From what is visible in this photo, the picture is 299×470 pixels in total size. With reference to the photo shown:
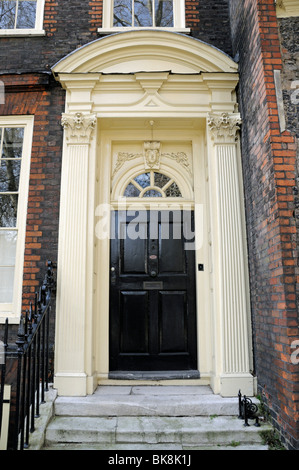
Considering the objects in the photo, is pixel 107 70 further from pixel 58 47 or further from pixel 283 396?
pixel 283 396

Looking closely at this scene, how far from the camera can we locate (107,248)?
4699 millimetres

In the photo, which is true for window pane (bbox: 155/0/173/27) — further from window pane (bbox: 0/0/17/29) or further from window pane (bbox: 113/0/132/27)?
window pane (bbox: 0/0/17/29)

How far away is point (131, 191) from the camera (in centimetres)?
490

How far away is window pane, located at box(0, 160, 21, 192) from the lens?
4.74 metres

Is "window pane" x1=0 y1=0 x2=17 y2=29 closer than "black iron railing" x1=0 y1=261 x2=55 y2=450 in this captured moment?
No

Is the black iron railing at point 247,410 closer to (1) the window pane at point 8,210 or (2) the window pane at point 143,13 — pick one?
(1) the window pane at point 8,210

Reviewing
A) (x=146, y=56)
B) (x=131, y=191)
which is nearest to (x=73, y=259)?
(x=131, y=191)

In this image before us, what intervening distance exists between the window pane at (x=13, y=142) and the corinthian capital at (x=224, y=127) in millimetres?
2481

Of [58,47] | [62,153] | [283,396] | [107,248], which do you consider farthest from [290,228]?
[58,47]

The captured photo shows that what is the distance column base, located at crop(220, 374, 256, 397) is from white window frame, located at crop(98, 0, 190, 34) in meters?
4.50

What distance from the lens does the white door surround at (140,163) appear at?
13.4 feet

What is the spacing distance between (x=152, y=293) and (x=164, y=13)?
13.2ft

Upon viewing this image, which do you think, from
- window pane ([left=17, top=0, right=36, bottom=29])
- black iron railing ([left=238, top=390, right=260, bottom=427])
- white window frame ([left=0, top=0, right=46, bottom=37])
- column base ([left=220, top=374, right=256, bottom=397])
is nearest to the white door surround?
column base ([left=220, top=374, right=256, bottom=397])

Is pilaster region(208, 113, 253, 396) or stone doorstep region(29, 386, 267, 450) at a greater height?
pilaster region(208, 113, 253, 396)
